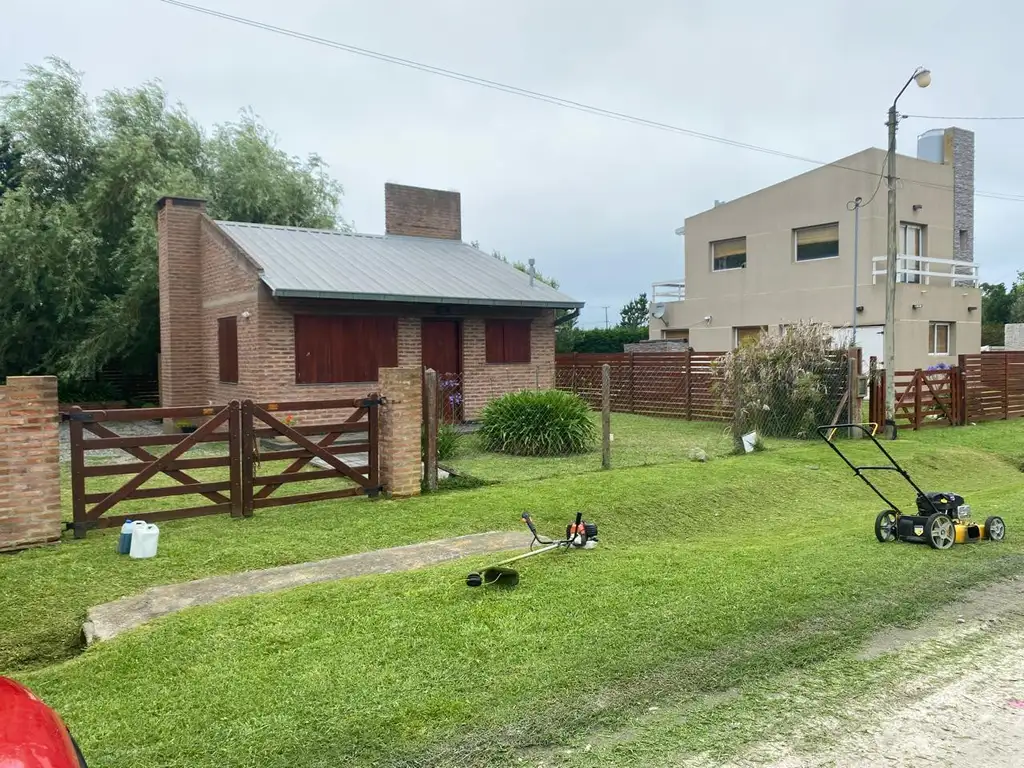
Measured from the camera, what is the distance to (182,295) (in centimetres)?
1800

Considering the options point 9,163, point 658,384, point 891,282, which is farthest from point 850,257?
point 9,163

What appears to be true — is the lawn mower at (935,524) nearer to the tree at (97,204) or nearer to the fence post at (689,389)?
the fence post at (689,389)

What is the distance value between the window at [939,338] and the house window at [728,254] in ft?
20.1

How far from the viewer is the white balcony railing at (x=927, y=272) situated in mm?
22406

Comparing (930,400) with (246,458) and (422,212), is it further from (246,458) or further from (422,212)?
(246,458)

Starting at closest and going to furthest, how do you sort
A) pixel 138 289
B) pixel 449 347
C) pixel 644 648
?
1. pixel 644 648
2. pixel 449 347
3. pixel 138 289

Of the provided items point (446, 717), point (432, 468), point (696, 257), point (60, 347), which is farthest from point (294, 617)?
point (696, 257)

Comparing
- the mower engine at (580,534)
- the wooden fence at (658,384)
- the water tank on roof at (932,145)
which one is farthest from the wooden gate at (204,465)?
the water tank on roof at (932,145)

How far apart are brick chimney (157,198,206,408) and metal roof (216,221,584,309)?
0.98m

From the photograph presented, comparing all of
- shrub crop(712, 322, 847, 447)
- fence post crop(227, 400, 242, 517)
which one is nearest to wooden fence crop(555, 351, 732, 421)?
shrub crop(712, 322, 847, 447)

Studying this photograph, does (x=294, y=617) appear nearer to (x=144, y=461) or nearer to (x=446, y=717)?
(x=446, y=717)

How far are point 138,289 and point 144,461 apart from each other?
1384 centimetres

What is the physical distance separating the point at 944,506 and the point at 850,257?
1768 centimetres

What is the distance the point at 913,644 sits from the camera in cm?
477
